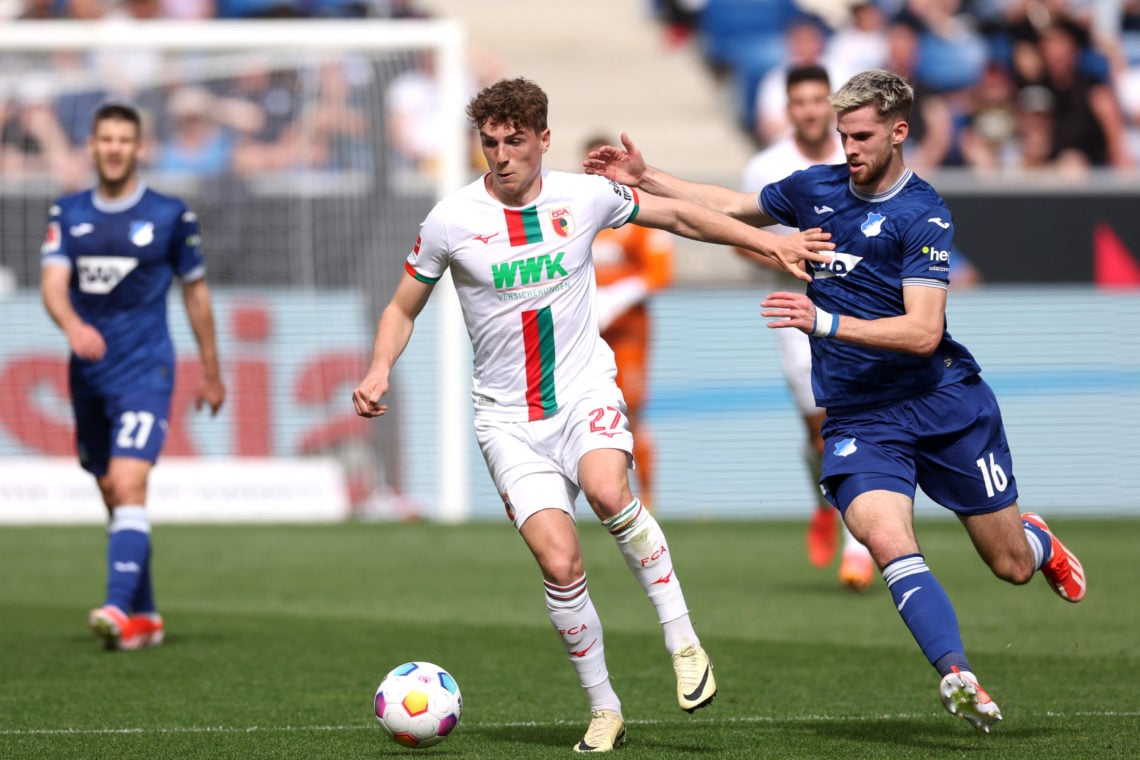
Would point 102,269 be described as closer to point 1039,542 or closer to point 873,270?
point 873,270

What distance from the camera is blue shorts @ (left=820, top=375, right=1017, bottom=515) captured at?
6.58m

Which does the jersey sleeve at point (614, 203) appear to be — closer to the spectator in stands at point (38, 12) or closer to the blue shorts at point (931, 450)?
the blue shorts at point (931, 450)

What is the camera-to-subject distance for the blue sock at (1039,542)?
7.11 metres

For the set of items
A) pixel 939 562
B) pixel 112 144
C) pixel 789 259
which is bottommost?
pixel 939 562

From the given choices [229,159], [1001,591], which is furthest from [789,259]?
[229,159]

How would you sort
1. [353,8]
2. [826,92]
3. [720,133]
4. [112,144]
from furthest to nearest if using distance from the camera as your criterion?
1. [720,133]
2. [353,8]
3. [826,92]
4. [112,144]

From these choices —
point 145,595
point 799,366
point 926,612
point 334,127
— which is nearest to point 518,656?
point 145,595

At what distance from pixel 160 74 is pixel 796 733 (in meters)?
11.5

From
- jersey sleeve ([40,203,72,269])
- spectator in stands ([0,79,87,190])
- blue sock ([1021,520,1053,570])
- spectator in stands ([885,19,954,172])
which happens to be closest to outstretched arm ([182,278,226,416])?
jersey sleeve ([40,203,72,269])

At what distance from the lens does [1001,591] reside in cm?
1109

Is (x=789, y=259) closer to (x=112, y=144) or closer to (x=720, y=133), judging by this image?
(x=112, y=144)

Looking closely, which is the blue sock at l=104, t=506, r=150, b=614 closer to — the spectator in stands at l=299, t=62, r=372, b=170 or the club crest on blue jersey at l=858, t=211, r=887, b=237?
the club crest on blue jersey at l=858, t=211, r=887, b=237

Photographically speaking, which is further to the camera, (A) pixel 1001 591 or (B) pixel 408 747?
(A) pixel 1001 591

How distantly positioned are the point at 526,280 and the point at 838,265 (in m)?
1.19
